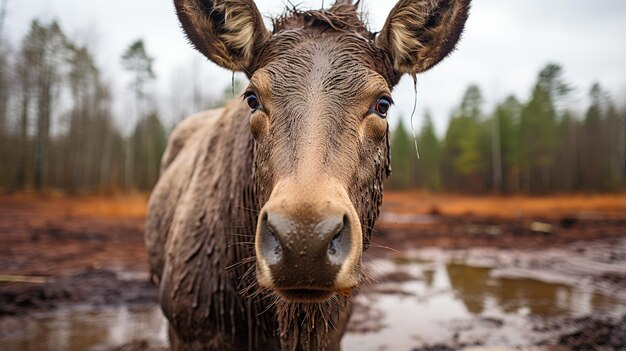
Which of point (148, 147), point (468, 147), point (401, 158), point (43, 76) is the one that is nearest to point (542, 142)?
point (468, 147)

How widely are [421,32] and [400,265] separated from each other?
9.09 meters

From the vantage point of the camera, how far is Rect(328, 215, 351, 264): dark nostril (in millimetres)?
1484

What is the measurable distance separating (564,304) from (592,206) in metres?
30.6

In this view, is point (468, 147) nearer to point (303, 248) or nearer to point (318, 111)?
point (318, 111)

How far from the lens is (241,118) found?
11.0 feet

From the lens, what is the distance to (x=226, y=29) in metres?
2.65

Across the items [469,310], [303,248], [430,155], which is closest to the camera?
[303,248]

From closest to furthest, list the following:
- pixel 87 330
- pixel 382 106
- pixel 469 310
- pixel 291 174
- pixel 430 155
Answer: pixel 291 174 → pixel 382 106 → pixel 87 330 → pixel 469 310 → pixel 430 155

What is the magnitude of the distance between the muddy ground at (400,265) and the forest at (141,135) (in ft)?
49.9

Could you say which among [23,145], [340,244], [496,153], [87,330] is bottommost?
[87,330]

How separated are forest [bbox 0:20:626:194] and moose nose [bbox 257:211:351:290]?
2534 cm

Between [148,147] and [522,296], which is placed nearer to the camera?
[522,296]

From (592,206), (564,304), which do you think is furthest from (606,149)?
(564,304)

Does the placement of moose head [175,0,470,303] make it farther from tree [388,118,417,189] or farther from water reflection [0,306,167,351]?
tree [388,118,417,189]
